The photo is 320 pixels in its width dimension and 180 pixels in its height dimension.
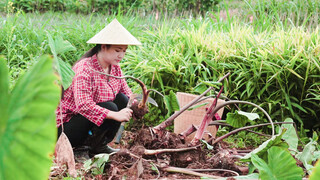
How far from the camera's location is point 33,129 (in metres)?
0.44

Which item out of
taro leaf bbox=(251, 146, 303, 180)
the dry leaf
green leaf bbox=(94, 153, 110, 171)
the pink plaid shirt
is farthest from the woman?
taro leaf bbox=(251, 146, 303, 180)

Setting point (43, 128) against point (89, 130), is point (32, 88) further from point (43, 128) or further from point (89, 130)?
point (89, 130)

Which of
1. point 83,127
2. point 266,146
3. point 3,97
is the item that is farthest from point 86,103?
point 3,97

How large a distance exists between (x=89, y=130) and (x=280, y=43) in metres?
1.86

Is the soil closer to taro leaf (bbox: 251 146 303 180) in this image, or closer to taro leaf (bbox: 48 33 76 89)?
taro leaf (bbox: 48 33 76 89)

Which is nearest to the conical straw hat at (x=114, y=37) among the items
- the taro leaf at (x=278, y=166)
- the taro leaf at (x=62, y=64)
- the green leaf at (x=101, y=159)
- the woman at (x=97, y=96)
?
the woman at (x=97, y=96)

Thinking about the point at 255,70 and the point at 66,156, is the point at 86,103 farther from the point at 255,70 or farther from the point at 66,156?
the point at 255,70

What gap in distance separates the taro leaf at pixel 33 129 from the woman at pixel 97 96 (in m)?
1.85

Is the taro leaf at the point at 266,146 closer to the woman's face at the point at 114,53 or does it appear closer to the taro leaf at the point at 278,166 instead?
the taro leaf at the point at 278,166

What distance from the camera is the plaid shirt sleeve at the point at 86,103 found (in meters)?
2.42

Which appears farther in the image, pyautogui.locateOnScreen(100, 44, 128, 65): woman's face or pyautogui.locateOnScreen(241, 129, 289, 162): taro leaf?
pyautogui.locateOnScreen(100, 44, 128, 65): woman's face

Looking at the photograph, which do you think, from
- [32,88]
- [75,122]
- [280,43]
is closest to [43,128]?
[32,88]

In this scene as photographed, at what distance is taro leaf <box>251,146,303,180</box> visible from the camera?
1.38 meters

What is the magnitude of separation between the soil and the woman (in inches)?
9.4
